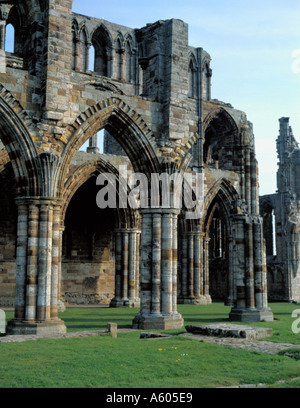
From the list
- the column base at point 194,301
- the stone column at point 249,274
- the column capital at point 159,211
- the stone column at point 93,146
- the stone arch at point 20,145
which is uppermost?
the stone column at point 93,146

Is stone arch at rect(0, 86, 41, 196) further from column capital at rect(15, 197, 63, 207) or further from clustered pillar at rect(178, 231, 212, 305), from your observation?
clustered pillar at rect(178, 231, 212, 305)

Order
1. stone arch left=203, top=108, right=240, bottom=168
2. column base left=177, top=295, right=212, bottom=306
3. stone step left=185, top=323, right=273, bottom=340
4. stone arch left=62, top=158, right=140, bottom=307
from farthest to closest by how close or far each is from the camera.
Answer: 1. stone arch left=203, top=108, right=240, bottom=168
2. column base left=177, top=295, right=212, bottom=306
3. stone arch left=62, top=158, right=140, bottom=307
4. stone step left=185, top=323, right=273, bottom=340

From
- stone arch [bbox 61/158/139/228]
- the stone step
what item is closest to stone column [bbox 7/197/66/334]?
the stone step

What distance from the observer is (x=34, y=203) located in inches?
421

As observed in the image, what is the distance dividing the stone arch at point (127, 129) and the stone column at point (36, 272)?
1976 millimetres

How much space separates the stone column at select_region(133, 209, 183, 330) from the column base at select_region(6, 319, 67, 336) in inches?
88.2

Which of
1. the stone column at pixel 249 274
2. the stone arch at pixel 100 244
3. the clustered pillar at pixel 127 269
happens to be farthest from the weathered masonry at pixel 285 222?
the stone column at pixel 249 274

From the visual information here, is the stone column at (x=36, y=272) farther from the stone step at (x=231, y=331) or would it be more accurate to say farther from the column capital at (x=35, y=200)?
the stone step at (x=231, y=331)

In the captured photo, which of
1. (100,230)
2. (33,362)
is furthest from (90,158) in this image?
(33,362)

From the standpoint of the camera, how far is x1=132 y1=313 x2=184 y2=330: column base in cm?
1161

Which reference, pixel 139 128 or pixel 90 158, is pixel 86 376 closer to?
pixel 139 128

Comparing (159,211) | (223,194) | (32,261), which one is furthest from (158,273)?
(223,194)

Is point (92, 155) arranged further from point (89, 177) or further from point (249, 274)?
point (249, 274)

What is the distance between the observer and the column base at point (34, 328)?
1023cm
